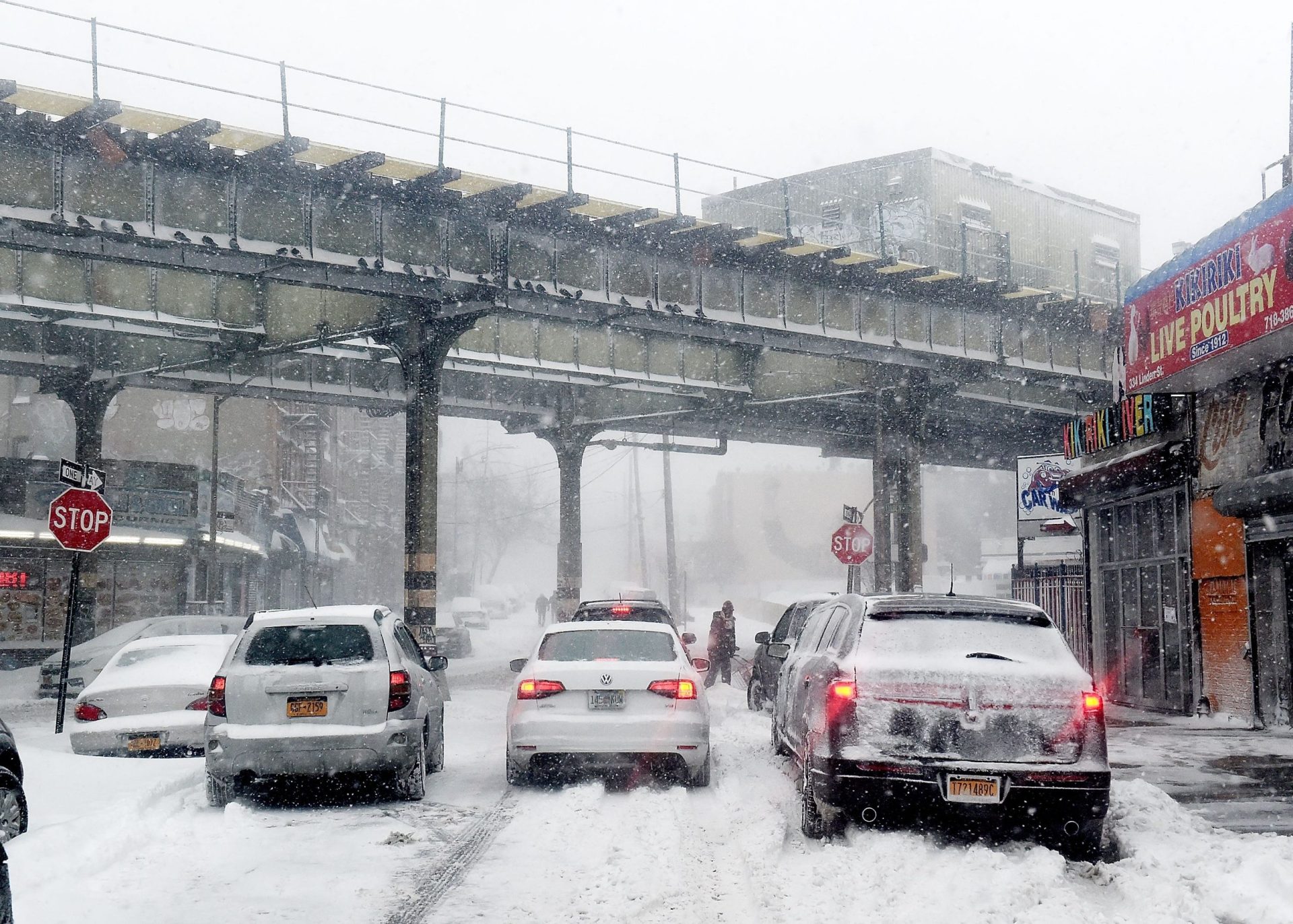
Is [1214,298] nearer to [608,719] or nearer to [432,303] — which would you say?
[608,719]

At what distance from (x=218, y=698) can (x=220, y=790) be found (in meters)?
0.72

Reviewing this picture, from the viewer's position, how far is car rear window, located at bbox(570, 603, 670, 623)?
19847 millimetres

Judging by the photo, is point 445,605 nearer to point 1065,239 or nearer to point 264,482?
point 264,482

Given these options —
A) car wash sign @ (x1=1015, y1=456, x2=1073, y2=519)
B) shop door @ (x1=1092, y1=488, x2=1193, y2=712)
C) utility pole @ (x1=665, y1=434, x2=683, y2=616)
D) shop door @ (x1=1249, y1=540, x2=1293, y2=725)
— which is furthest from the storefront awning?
utility pole @ (x1=665, y1=434, x2=683, y2=616)

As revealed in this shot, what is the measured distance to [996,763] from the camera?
26.1ft

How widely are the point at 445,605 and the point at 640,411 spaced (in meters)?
45.6

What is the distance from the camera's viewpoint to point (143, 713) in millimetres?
13062

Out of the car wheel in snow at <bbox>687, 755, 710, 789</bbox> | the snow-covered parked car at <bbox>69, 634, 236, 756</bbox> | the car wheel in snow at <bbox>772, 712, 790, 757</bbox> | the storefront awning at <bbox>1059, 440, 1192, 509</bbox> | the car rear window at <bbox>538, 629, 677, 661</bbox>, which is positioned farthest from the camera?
the storefront awning at <bbox>1059, 440, 1192, 509</bbox>

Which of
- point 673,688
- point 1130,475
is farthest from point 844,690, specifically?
point 1130,475

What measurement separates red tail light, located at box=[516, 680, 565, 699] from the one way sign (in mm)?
6850

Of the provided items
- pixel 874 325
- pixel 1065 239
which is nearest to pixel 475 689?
pixel 874 325

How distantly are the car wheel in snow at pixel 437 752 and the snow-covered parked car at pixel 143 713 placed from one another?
2381mm

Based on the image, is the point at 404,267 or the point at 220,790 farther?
the point at 404,267

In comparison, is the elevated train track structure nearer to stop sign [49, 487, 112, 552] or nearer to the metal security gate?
the metal security gate
